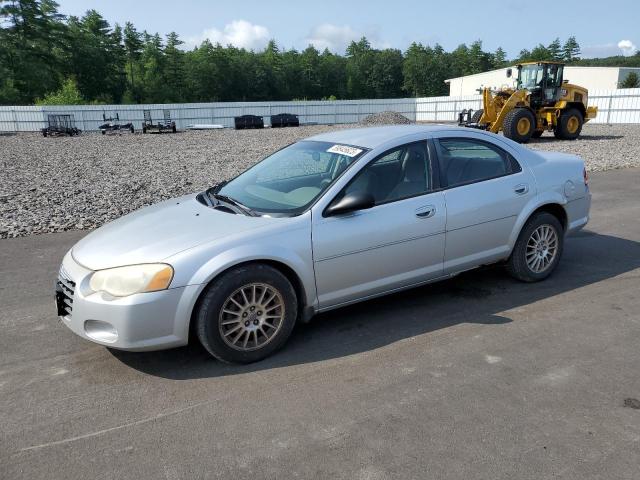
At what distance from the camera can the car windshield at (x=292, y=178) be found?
159 inches

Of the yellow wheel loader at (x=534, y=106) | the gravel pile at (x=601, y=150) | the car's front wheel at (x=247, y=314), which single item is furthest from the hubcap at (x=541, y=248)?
the yellow wheel loader at (x=534, y=106)

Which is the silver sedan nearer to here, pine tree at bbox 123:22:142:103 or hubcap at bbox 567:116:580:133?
hubcap at bbox 567:116:580:133

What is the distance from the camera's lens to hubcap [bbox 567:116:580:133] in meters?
21.8

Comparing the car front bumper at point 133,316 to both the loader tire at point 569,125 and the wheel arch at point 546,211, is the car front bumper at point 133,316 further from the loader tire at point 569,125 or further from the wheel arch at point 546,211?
the loader tire at point 569,125

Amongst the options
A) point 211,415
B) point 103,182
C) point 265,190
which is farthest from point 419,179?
point 103,182

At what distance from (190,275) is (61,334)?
158 centimetres

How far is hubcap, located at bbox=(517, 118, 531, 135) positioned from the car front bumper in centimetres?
1904

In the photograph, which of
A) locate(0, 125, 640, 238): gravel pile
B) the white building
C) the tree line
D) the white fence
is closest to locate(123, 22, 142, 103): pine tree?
the tree line

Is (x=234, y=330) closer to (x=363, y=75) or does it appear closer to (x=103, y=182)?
(x=103, y=182)

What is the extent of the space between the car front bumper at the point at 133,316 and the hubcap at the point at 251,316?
269 millimetres

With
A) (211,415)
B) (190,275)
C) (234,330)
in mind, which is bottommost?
(211,415)

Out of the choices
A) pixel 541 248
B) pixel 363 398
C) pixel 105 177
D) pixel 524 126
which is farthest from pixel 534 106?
pixel 363 398

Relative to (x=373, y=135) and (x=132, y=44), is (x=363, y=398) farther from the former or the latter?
(x=132, y=44)

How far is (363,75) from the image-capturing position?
119688 mm
